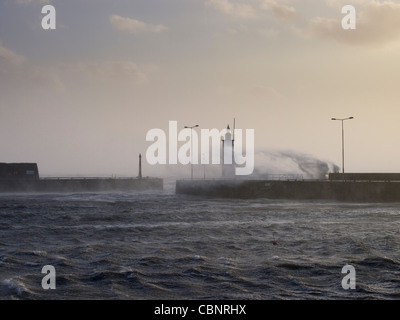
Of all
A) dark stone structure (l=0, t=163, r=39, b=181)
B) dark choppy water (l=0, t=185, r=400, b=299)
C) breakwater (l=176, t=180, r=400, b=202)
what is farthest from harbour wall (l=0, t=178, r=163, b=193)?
dark choppy water (l=0, t=185, r=400, b=299)

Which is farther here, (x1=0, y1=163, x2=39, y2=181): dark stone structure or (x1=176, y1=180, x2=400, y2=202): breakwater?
(x1=0, y1=163, x2=39, y2=181): dark stone structure

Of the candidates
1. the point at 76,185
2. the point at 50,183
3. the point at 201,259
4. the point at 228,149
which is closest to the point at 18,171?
the point at 50,183

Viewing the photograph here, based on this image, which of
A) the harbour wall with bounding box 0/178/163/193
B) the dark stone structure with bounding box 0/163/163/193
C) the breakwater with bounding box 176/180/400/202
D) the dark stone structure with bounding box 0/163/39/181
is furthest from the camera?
the dark stone structure with bounding box 0/163/39/181

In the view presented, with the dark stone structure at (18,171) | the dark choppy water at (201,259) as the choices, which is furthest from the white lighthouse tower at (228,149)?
the dark choppy water at (201,259)

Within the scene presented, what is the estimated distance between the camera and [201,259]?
21.1 m

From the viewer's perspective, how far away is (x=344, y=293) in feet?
50.4

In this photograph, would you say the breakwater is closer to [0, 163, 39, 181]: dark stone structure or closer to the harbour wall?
the harbour wall

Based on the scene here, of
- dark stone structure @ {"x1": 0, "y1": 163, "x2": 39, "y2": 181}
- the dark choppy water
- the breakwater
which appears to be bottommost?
the dark choppy water

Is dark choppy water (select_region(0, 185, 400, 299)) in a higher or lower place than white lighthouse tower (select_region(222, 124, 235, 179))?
lower

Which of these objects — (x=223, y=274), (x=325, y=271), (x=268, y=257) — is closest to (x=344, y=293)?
(x=325, y=271)

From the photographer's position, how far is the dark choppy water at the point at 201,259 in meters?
15.9

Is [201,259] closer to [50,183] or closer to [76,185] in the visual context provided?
[50,183]

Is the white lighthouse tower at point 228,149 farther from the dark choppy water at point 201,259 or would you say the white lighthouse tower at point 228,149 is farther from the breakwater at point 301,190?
the dark choppy water at point 201,259

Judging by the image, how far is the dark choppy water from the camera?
15945mm
